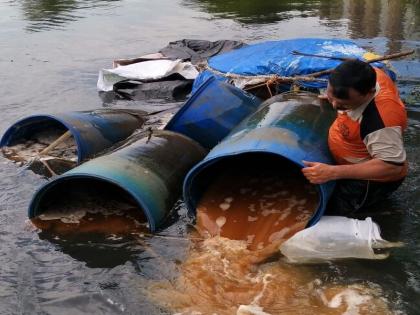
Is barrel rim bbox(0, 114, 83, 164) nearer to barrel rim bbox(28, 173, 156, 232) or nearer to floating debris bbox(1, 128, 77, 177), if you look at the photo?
floating debris bbox(1, 128, 77, 177)

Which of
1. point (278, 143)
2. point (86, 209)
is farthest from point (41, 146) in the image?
point (278, 143)

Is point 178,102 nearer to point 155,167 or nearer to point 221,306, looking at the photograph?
point 155,167

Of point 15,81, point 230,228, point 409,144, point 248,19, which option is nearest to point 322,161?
point 230,228

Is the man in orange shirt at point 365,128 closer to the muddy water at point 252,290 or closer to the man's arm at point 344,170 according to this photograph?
the man's arm at point 344,170

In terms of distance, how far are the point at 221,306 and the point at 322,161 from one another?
151 cm

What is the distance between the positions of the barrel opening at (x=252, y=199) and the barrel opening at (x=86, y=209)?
618 millimetres

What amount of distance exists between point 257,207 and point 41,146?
3.27m

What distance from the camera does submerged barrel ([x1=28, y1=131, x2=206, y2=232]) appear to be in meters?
4.42

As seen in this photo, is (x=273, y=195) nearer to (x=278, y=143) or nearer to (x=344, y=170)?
(x=278, y=143)

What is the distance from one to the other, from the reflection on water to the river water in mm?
39

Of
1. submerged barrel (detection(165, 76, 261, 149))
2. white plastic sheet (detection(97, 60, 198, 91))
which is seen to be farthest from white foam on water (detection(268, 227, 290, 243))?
white plastic sheet (detection(97, 60, 198, 91))

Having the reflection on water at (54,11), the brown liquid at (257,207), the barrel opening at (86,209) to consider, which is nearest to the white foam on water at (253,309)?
the brown liquid at (257,207)

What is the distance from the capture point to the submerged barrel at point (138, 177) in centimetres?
442

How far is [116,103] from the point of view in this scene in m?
8.56
